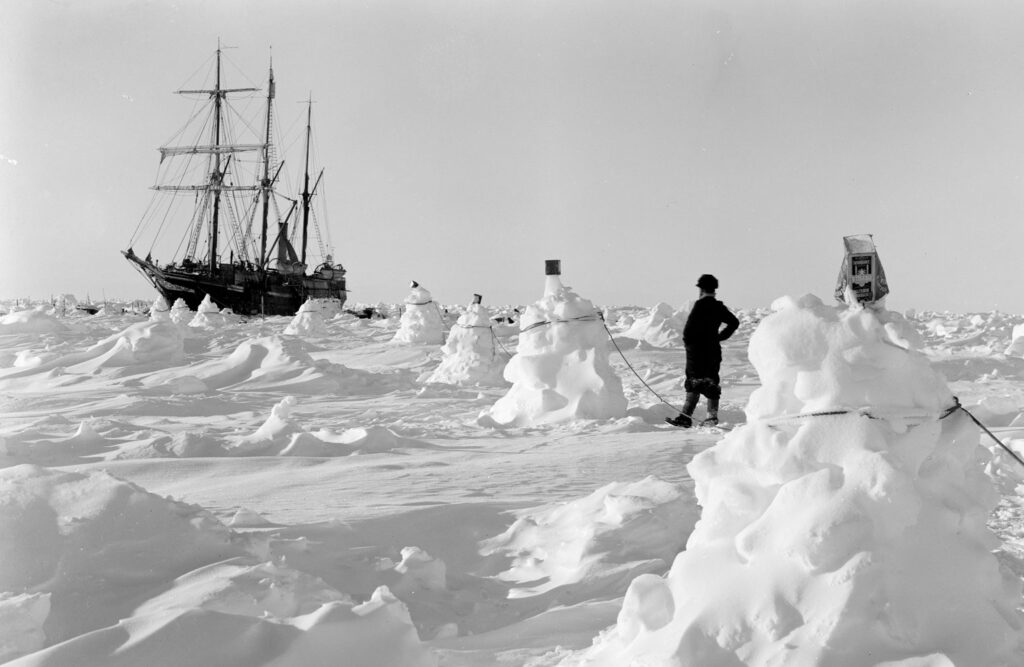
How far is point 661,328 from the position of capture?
21953 mm

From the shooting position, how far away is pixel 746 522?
267 centimetres

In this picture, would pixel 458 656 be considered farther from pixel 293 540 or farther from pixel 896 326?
pixel 896 326

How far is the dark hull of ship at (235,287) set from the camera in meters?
43.7

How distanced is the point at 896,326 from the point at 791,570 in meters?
0.99

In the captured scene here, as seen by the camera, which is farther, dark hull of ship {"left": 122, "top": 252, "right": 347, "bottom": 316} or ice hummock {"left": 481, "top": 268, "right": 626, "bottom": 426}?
dark hull of ship {"left": 122, "top": 252, "right": 347, "bottom": 316}

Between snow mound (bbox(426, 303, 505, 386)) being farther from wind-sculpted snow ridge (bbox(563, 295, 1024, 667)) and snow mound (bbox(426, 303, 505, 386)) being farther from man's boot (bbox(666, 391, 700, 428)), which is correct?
wind-sculpted snow ridge (bbox(563, 295, 1024, 667))

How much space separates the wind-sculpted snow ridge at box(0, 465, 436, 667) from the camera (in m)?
2.51

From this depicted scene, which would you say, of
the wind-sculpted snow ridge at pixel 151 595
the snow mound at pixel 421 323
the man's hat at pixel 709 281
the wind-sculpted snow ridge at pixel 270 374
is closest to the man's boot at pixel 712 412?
the man's hat at pixel 709 281

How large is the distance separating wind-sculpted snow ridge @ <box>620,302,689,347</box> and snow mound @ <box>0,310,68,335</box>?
53.6 feet

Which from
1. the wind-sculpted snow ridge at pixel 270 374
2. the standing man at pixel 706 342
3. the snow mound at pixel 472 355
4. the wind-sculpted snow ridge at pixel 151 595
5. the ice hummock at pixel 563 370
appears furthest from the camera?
the snow mound at pixel 472 355

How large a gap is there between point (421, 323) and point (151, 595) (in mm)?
18658

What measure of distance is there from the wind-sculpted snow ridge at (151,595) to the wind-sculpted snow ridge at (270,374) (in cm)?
872

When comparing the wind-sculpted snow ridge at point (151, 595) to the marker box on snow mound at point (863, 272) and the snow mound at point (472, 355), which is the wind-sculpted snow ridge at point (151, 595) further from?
the snow mound at point (472, 355)

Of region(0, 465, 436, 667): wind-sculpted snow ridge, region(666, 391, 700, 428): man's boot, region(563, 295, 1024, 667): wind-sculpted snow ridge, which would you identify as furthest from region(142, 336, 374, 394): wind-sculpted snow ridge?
region(563, 295, 1024, 667): wind-sculpted snow ridge
